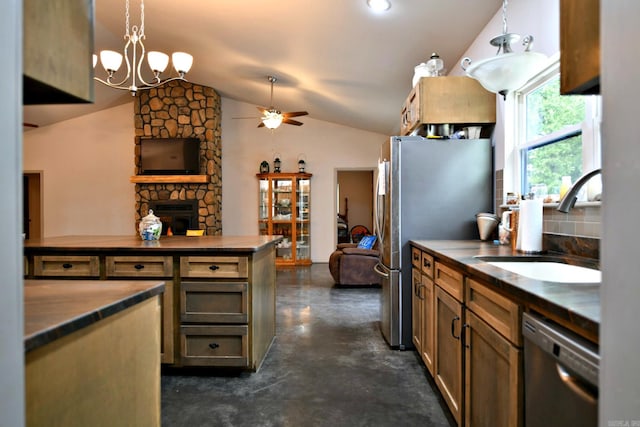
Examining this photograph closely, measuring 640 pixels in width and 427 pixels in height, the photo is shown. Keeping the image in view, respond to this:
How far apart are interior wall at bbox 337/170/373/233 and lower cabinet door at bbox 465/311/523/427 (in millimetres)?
9571

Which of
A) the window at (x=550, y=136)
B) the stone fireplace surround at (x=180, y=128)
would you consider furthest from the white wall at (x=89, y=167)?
the window at (x=550, y=136)

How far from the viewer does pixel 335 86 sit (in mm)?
5398

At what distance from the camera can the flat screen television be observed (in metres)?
7.17

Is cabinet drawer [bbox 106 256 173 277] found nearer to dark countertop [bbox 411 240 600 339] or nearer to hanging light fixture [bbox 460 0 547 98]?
dark countertop [bbox 411 240 600 339]

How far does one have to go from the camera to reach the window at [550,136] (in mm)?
1945

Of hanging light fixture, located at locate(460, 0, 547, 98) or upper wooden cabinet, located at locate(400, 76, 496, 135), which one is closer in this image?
hanging light fixture, located at locate(460, 0, 547, 98)

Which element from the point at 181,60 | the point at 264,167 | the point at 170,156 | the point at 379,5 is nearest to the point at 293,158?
the point at 264,167

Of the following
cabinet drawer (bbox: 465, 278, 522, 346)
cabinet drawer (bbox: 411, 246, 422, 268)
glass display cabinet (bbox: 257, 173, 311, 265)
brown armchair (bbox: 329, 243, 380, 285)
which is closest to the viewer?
cabinet drawer (bbox: 465, 278, 522, 346)

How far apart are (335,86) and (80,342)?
4994 millimetres

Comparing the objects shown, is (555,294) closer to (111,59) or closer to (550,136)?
(550,136)

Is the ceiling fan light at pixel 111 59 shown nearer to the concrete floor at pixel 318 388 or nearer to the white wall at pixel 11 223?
the concrete floor at pixel 318 388

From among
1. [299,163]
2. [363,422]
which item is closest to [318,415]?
[363,422]

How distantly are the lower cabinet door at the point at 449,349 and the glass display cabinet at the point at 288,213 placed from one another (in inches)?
218

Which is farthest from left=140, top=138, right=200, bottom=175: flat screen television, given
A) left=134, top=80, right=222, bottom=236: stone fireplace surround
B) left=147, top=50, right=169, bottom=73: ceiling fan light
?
left=147, top=50, right=169, bottom=73: ceiling fan light
